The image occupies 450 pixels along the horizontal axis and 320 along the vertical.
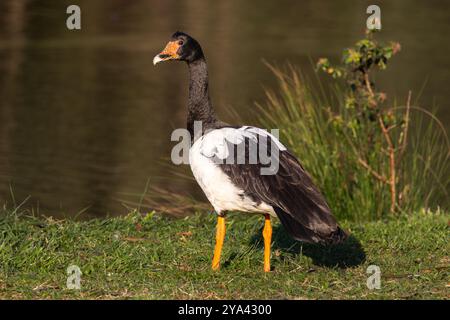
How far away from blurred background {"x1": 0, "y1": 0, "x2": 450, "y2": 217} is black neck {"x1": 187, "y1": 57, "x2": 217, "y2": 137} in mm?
1870

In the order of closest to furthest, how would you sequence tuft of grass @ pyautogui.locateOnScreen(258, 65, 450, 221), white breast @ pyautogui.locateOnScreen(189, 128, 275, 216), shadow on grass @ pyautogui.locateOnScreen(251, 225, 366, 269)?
white breast @ pyautogui.locateOnScreen(189, 128, 275, 216) → shadow on grass @ pyautogui.locateOnScreen(251, 225, 366, 269) → tuft of grass @ pyautogui.locateOnScreen(258, 65, 450, 221)

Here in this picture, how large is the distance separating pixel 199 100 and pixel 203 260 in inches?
52.0

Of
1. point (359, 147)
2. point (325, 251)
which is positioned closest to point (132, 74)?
point (359, 147)

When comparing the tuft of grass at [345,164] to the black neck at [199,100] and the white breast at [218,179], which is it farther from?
the white breast at [218,179]

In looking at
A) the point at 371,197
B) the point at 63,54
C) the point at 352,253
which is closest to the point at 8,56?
the point at 63,54

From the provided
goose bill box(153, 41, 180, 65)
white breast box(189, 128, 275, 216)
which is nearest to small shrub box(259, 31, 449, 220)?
goose bill box(153, 41, 180, 65)

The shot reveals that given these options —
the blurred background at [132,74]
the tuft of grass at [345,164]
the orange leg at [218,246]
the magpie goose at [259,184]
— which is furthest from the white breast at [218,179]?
the tuft of grass at [345,164]

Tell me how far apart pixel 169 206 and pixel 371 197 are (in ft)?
7.23

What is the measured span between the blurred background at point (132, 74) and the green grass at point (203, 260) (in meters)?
1.01

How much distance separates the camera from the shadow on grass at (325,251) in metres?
8.23

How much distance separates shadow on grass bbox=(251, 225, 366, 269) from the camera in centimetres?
823

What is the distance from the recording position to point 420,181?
11.0 metres

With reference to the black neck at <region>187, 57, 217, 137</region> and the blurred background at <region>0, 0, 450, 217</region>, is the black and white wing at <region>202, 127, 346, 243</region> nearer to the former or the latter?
the black neck at <region>187, 57, 217, 137</region>

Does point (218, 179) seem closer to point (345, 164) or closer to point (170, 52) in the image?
point (170, 52)
